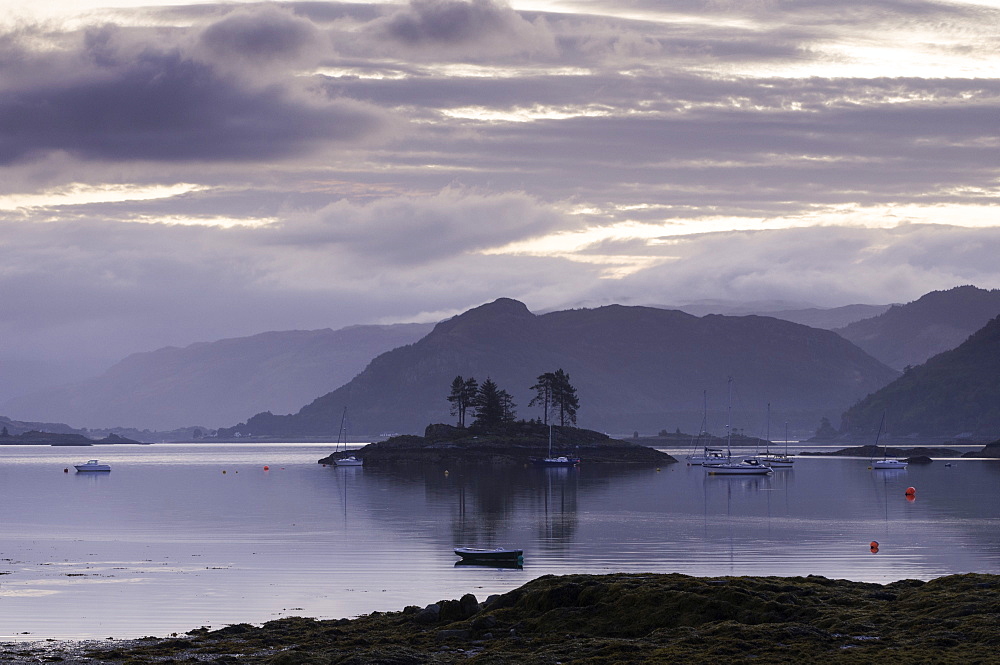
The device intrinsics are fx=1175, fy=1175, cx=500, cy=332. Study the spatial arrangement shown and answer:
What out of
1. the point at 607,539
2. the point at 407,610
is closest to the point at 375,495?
the point at 607,539

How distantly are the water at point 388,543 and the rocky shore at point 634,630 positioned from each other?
5.90 m

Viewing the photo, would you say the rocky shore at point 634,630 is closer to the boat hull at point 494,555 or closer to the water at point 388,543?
the water at point 388,543

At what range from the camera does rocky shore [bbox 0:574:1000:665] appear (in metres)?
38.9

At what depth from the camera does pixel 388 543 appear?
86.6 m

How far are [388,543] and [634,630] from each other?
149 ft

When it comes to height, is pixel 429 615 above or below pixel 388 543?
above

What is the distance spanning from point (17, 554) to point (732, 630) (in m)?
56.7

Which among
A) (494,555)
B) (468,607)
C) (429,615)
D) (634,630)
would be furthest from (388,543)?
(634,630)

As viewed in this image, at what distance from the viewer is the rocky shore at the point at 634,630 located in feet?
128

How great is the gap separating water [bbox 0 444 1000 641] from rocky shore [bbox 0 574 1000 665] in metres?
5.90

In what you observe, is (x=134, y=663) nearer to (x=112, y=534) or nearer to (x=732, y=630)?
(x=732, y=630)

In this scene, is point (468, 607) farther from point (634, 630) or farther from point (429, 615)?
point (634, 630)

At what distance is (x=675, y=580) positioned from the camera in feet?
159

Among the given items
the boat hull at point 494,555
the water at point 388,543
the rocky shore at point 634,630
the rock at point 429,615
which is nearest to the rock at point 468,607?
the rocky shore at point 634,630
